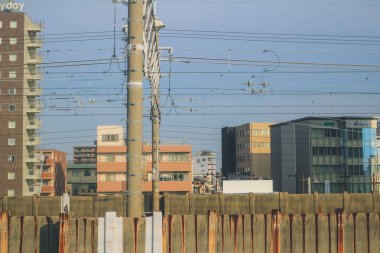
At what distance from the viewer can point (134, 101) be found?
39.8 ft

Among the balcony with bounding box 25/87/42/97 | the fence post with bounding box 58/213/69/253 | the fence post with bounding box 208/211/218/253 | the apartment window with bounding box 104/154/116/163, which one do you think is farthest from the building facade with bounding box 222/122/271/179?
the fence post with bounding box 58/213/69/253

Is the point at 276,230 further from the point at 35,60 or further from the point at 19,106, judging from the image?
the point at 19,106

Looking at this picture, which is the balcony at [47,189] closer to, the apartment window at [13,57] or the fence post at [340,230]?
the apartment window at [13,57]

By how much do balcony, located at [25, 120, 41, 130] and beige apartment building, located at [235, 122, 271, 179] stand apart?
42.5 metres

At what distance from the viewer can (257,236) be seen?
48.1 ft

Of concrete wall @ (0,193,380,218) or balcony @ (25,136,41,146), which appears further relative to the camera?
balcony @ (25,136,41,146)

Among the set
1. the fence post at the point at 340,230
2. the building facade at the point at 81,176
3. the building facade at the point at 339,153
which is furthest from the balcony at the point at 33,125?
the fence post at the point at 340,230

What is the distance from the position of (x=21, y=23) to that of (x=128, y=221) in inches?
2455

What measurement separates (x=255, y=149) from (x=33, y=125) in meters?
44.6

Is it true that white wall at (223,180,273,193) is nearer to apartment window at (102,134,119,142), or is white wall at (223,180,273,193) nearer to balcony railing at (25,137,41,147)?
balcony railing at (25,137,41,147)

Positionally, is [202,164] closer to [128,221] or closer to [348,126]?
[348,126]

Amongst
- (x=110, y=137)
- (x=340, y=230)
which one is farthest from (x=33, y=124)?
(x=340, y=230)

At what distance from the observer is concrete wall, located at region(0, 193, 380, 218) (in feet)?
82.7

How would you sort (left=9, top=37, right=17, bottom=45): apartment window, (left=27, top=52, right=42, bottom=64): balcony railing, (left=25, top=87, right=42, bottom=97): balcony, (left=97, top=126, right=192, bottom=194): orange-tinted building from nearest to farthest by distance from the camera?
(left=97, top=126, right=192, bottom=194): orange-tinted building, (left=25, top=87, right=42, bottom=97): balcony, (left=27, top=52, right=42, bottom=64): balcony railing, (left=9, top=37, right=17, bottom=45): apartment window
